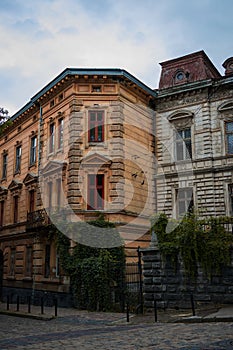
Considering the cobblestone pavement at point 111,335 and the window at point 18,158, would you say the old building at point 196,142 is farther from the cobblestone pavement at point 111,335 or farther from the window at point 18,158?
the window at point 18,158

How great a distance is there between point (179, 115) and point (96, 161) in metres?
6.57

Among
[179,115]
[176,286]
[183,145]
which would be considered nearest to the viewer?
[176,286]

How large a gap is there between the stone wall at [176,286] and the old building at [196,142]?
248 inches

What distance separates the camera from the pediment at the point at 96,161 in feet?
72.0

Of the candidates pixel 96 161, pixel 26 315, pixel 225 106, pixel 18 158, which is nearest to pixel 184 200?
pixel 96 161

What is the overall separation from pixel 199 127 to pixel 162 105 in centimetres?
318

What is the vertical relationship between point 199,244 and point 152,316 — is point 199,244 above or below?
above

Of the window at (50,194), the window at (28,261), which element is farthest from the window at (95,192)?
the window at (28,261)

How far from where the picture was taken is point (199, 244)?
16.4m

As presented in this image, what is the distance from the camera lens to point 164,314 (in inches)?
616

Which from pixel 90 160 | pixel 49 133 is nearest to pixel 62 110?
pixel 49 133

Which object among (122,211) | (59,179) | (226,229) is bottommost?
(226,229)

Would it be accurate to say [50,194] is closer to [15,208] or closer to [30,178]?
[30,178]

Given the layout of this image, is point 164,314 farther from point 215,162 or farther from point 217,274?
point 215,162
